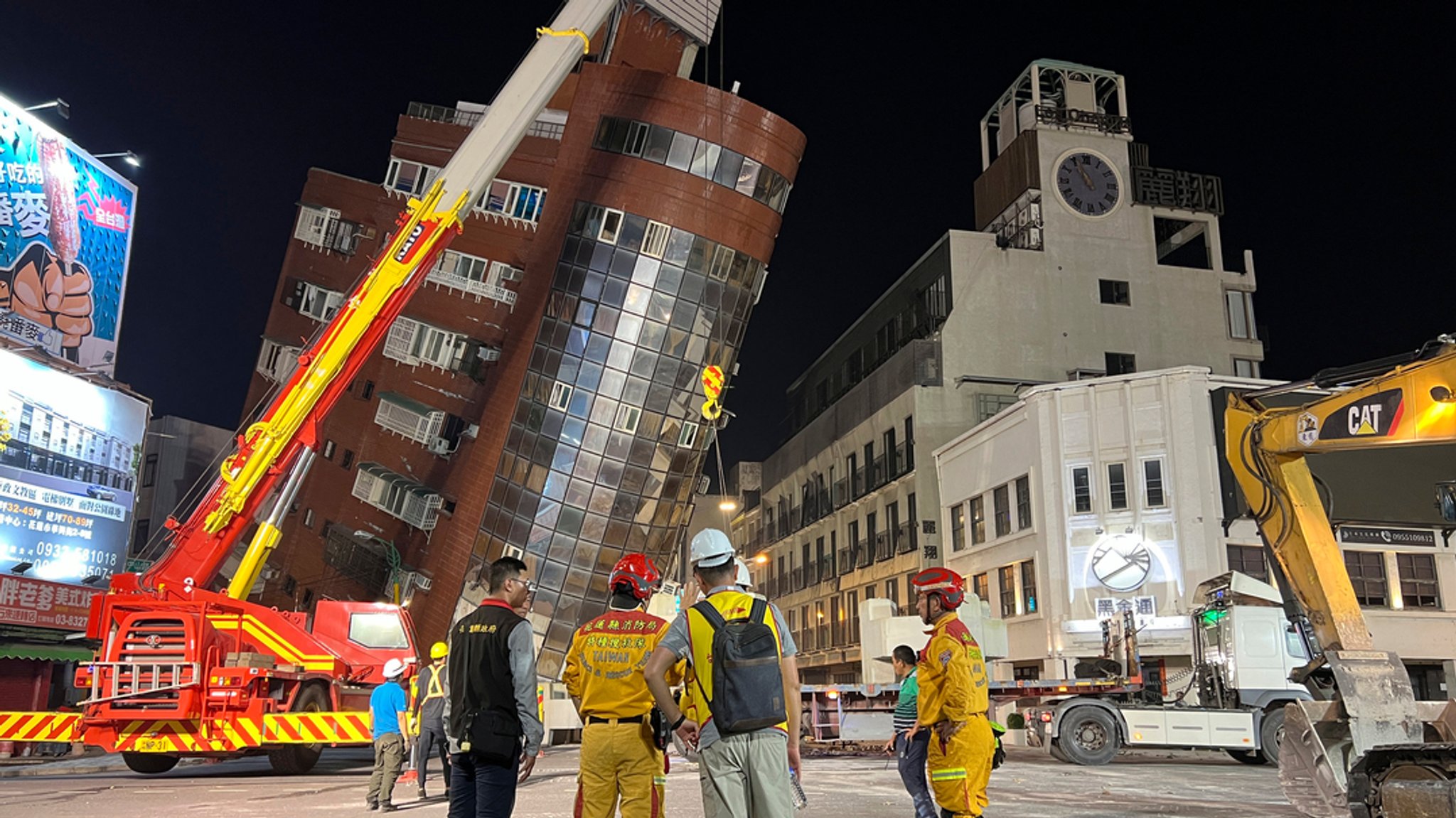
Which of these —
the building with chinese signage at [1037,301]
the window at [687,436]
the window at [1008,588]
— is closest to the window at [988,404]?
the building with chinese signage at [1037,301]

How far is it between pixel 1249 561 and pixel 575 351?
22.3 metres

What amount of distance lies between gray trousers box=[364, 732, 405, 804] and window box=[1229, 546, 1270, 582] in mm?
29172

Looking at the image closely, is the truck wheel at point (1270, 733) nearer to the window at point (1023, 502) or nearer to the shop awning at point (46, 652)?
the window at point (1023, 502)

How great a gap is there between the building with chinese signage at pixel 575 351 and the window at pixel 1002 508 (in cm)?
1098

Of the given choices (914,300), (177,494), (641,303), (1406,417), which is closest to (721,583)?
(1406,417)

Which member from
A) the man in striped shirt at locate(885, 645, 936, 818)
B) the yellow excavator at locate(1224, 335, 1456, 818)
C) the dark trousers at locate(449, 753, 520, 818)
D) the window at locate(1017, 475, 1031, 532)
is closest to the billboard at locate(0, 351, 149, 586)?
the man in striped shirt at locate(885, 645, 936, 818)

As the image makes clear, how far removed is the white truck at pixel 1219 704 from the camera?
2170 centimetres

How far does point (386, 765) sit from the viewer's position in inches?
504

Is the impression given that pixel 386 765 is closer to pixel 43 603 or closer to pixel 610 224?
pixel 43 603

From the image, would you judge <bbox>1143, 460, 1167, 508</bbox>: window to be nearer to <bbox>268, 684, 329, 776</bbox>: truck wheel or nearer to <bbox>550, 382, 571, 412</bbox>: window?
<bbox>550, 382, 571, 412</bbox>: window

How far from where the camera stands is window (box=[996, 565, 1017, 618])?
39.3m

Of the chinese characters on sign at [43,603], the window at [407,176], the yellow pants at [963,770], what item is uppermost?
the window at [407,176]

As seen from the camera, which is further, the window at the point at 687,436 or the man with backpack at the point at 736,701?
the window at the point at 687,436

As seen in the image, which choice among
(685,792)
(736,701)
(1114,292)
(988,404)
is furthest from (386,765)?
(1114,292)
